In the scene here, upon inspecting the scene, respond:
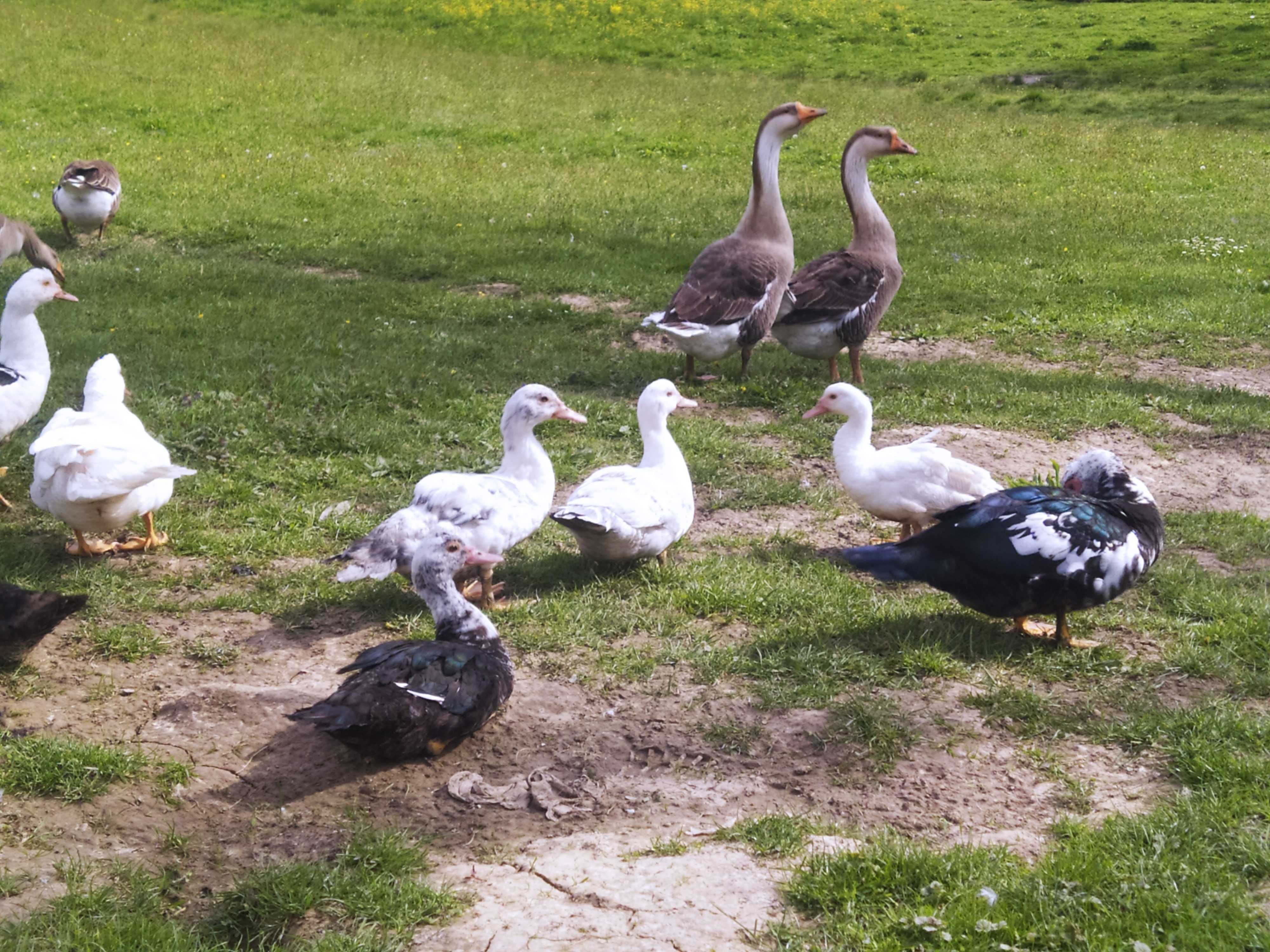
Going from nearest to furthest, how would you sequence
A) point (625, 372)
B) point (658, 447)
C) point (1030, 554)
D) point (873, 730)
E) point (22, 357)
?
1. point (873, 730)
2. point (1030, 554)
3. point (658, 447)
4. point (22, 357)
5. point (625, 372)

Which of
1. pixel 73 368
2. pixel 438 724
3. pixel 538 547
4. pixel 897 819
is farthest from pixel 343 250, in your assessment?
pixel 897 819

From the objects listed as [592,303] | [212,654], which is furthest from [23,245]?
[212,654]

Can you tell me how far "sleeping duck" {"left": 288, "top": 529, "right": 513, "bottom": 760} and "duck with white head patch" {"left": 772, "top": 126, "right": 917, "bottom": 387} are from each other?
4.81 m

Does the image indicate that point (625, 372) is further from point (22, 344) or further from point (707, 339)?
point (22, 344)

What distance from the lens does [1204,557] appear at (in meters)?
5.83

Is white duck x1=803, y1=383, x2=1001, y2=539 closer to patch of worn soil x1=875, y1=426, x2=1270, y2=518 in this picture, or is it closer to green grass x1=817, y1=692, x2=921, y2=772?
patch of worn soil x1=875, y1=426, x2=1270, y2=518

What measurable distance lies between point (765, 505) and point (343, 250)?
729 centimetres

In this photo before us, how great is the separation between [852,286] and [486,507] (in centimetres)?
441

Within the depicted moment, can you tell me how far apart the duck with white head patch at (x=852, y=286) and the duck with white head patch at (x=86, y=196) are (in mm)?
7666

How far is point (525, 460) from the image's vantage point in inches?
221

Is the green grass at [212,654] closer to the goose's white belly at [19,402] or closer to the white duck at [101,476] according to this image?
the white duck at [101,476]

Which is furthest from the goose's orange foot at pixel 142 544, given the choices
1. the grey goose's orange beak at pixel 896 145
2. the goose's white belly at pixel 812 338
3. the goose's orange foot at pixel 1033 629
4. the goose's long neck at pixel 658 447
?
the grey goose's orange beak at pixel 896 145

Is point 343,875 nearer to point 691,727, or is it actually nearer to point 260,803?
point 260,803

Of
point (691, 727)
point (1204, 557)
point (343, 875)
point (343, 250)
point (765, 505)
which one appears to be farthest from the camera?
point (343, 250)
